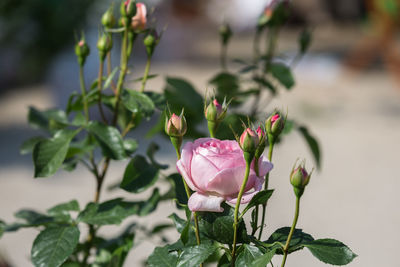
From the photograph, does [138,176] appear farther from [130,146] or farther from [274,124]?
[274,124]

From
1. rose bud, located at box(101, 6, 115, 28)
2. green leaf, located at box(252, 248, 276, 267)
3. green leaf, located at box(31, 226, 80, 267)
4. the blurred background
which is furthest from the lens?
the blurred background

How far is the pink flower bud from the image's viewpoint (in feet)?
1.41

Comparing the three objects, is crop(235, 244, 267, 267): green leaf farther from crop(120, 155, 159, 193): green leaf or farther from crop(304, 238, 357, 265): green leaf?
crop(120, 155, 159, 193): green leaf

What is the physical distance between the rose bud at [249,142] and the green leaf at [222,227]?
69 mm

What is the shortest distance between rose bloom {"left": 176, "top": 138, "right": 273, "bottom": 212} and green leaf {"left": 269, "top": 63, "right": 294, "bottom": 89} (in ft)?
1.16

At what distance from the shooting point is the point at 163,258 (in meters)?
0.50

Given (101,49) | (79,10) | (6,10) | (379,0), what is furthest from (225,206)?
(379,0)

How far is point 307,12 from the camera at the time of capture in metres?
6.86

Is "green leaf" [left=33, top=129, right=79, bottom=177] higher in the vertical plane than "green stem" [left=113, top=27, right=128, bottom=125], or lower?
lower

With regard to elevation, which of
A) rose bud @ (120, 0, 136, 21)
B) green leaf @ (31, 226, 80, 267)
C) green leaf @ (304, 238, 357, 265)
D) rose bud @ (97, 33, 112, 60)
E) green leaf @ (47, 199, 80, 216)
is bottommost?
green leaf @ (47, 199, 80, 216)

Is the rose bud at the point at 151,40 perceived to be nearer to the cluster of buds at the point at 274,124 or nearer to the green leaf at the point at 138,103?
the green leaf at the point at 138,103

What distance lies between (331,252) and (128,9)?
0.31 metres

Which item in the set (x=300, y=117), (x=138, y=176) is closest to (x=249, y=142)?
(x=138, y=176)

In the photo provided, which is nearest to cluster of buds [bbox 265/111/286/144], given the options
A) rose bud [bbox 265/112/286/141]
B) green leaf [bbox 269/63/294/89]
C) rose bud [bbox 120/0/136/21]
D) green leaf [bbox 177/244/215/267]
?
rose bud [bbox 265/112/286/141]
